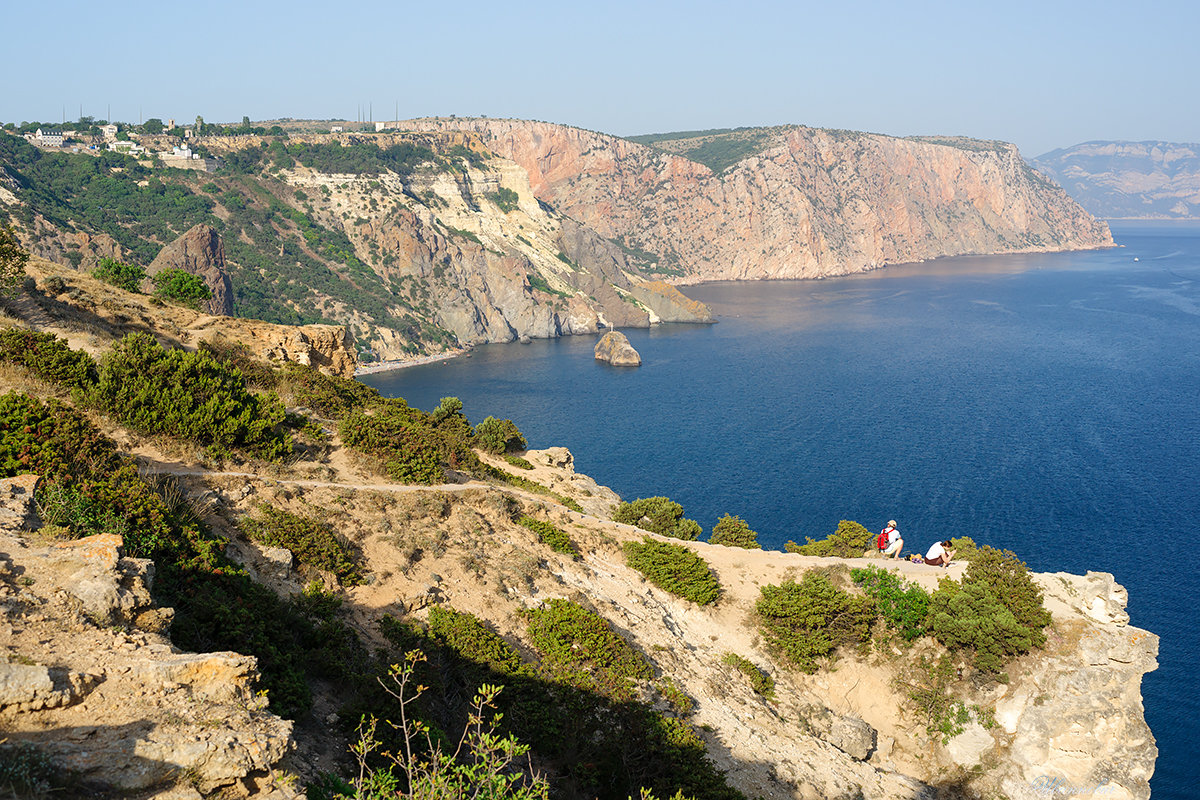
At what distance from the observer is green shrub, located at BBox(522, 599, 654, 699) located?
21.2 m

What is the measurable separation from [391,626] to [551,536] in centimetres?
1068

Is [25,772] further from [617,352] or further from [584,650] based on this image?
[617,352]

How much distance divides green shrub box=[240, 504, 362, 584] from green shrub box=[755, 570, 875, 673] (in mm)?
15676

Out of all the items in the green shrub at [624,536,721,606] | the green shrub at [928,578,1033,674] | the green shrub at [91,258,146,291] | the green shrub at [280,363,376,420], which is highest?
the green shrub at [91,258,146,291]

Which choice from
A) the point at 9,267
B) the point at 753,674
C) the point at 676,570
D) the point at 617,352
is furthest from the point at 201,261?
the point at 753,674

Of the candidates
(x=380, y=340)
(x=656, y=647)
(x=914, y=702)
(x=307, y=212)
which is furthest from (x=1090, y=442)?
(x=307, y=212)

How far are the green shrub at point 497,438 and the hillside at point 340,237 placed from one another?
305 feet

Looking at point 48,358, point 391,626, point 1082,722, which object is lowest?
point 1082,722

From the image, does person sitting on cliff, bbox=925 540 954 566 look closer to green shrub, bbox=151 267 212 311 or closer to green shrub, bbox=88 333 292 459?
green shrub, bbox=88 333 292 459

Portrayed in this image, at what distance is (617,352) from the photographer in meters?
138

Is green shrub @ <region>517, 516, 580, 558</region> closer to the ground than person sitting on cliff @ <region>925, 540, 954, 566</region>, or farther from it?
farther from it

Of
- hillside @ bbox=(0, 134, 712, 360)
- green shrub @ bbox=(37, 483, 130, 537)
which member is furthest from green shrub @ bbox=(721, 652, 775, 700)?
hillside @ bbox=(0, 134, 712, 360)

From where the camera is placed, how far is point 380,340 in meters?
146

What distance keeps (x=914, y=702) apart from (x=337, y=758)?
22019 mm
